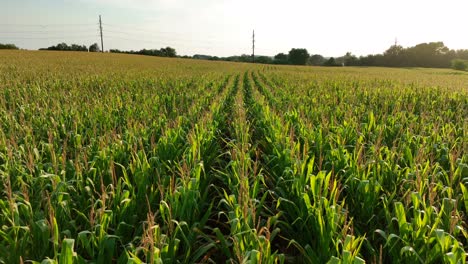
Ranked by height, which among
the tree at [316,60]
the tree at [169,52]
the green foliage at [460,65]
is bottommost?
the green foliage at [460,65]

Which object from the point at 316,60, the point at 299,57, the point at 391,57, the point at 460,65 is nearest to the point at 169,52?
the point at 299,57

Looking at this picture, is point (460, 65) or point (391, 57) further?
point (391, 57)

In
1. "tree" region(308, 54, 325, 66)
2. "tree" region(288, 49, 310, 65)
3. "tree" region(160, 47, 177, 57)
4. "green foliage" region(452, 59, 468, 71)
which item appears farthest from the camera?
"tree" region(308, 54, 325, 66)

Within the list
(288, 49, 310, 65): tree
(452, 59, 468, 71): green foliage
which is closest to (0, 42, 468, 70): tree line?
(288, 49, 310, 65): tree

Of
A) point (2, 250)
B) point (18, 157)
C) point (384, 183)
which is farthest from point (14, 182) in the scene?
point (384, 183)

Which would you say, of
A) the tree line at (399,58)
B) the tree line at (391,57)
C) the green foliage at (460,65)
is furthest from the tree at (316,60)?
the green foliage at (460,65)

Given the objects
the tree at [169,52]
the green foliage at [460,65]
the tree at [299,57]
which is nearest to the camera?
the green foliage at [460,65]

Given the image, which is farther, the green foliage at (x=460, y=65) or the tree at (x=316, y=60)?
the tree at (x=316, y=60)

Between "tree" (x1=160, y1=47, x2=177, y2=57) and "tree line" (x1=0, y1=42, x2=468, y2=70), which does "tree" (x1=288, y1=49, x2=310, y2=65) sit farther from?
"tree" (x1=160, y1=47, x2=177, y2=57)

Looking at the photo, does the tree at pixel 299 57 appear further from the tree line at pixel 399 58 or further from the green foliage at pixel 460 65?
the green foliage at pixel 460 65

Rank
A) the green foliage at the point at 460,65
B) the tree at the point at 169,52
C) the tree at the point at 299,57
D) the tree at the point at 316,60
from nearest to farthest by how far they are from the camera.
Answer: the green foliage at the point at 460,65 < the tree at the point at 169,52 < the tree at the point at 299,57 < the tree at the point at 316,60

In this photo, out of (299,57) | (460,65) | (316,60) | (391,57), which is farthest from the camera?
(316,60)

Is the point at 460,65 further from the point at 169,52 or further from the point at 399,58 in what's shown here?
the point at 169,52

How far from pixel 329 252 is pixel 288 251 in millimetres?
686
